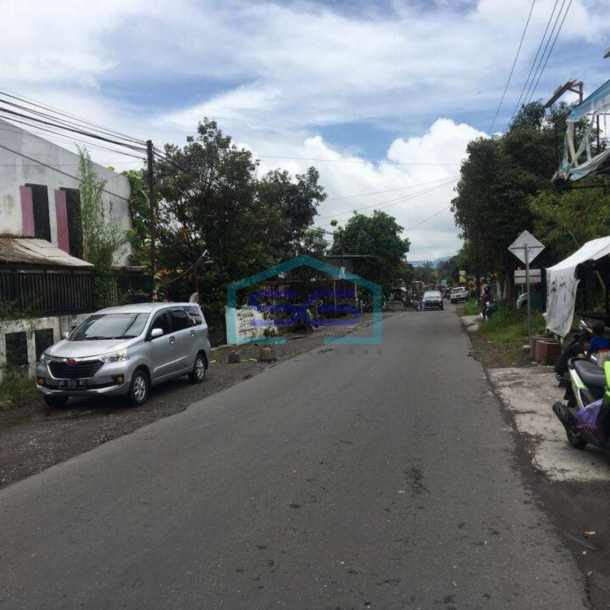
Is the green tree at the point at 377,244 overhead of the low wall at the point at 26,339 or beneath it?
overhead

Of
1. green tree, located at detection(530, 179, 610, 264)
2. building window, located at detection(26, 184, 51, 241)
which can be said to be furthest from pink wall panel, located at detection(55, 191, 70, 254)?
green tree, located at detection(530, 179, 610, 264)

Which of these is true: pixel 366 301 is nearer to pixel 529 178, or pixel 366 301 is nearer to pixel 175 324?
pixel 529 178

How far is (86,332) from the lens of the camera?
10672mm

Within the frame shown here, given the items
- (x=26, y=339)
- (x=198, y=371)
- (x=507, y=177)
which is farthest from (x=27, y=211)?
(x=507, y=177)

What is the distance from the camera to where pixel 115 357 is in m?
9.55

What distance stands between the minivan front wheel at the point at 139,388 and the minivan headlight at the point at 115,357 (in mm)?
366

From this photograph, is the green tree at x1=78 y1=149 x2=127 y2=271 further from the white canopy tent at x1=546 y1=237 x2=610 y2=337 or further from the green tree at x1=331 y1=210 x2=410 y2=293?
the green tree at x1=331 y1=210 x2=410 y2=293

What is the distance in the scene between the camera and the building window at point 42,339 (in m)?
12.5

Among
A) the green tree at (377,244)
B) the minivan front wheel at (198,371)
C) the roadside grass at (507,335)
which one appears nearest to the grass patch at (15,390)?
the minivan front wheel at (198,371)

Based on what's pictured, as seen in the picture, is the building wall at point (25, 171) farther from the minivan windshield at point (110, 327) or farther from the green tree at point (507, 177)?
the green tree at point (507, 177)

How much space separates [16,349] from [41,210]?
22.4ft

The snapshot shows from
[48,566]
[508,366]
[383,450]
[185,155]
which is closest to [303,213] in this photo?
[185,155]

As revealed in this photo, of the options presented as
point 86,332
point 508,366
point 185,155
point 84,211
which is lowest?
point 508,366

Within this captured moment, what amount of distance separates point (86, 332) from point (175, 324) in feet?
5.86
